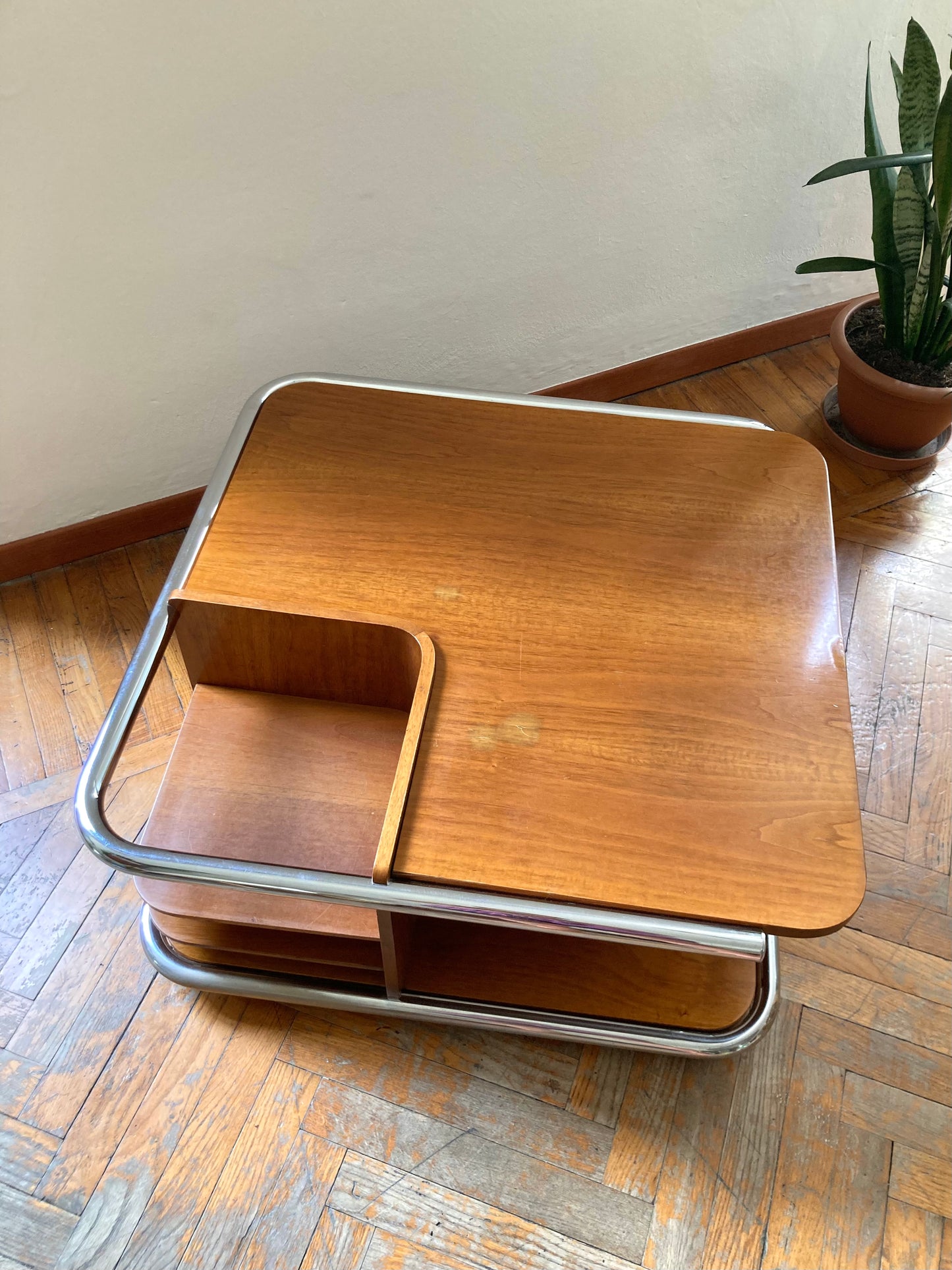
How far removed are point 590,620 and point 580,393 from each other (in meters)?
0.91

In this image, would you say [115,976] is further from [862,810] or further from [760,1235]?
[862,810]

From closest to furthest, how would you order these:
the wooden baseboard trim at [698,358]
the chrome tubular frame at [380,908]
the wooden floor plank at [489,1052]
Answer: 1. the chrome tubular frame at [380,908]
2. the wooden floor plank at [489,1052]
3. the wooden baseboard trim at [698,358]

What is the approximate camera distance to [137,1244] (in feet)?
3.05

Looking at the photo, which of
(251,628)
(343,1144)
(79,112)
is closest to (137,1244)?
(343,1144)

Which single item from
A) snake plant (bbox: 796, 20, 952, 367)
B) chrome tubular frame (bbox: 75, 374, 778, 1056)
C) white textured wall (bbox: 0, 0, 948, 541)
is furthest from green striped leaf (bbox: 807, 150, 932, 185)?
chrome tubular frame (bbox: 75, 374, 778, 1056)

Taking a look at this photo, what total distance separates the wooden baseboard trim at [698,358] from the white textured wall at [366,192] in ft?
0.12

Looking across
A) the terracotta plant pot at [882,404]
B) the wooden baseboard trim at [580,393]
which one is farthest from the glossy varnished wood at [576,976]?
the terracotta plant pot at [882,404]

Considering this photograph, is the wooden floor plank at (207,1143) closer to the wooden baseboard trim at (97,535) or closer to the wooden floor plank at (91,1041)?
the wooden floor plank at (91,1041)

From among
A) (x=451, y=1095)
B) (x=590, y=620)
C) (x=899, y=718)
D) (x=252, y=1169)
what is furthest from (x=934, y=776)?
(x=252, y=1169)

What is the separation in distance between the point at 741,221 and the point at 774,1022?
1269 mm

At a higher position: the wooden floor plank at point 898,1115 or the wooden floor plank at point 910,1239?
the wooden floor plank at point 898,1115

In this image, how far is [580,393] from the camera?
172 cm

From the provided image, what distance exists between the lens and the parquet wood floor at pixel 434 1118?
3.10 ft

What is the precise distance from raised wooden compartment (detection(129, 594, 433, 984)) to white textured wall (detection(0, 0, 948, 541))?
0.52m
